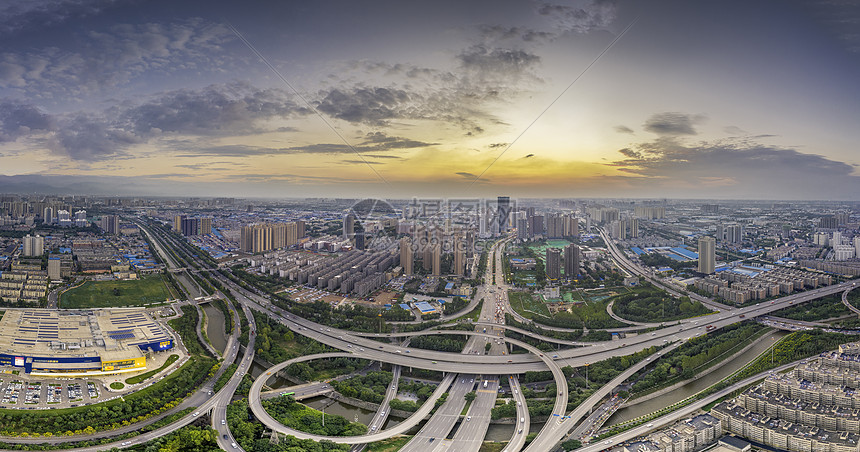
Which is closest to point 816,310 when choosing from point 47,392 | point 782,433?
point 782,433

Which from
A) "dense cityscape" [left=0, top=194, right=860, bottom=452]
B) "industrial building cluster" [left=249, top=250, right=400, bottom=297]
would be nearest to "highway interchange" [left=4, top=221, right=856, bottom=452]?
"dense cityscape" [left=0, top=194, right=860, bottom=452]

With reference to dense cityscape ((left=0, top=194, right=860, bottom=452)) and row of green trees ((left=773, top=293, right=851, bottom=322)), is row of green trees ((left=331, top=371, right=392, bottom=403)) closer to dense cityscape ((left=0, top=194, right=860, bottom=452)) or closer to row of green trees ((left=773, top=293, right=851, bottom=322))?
dense cityscape ((left=0, top=194, right=860, bottom=452))

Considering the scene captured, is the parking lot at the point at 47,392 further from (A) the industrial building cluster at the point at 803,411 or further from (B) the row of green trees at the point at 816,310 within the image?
(B) the row of green trees at the point at 816,310

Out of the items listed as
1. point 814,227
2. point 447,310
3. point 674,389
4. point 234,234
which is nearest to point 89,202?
point 234,234

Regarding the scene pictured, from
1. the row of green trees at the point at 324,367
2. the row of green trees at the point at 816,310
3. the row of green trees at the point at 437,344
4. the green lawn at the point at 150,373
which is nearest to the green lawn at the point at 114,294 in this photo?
the green lawn at the point at 150,373

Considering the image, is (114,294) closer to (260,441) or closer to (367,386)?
(367,386)

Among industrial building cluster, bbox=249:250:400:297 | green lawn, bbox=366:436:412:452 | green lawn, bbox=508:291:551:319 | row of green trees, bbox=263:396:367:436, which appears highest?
industrial building cluster, bbox=249:250:400:297
